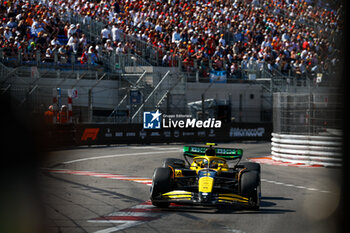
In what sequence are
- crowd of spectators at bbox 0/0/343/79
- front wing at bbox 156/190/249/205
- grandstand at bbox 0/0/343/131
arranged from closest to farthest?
front wing at bbox 156/190/249/205, grandstand at bbox 0/0/343/131, crowd of spectators at bbox 0/0/343/79

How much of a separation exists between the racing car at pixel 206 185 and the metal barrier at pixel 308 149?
735cm

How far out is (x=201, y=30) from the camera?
3119 centimetres

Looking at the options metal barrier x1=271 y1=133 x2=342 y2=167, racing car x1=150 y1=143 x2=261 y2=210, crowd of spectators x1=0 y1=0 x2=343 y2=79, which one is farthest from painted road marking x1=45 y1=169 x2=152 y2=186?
crowd of spectators x1=0 y1=0 x2=343 y2=79

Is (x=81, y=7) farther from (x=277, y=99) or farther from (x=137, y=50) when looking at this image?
(x=277, y=99)

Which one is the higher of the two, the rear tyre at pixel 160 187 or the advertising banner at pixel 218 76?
the advertising banner at pixel 218 76

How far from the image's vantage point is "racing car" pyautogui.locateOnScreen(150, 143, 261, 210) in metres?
9.49

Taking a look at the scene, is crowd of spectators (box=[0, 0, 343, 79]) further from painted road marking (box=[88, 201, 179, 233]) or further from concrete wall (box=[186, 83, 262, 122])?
painted road marking (box=[88, 201, 179, 233])

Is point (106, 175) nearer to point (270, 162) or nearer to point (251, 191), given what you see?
point (251, 191)

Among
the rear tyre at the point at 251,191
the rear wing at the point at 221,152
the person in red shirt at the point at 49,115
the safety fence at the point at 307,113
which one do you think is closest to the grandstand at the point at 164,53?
the person in red shirt at the point at 49,115

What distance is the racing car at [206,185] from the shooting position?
9492 millimetres

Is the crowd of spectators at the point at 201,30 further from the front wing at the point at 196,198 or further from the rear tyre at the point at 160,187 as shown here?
the front wing at the point at 196,198

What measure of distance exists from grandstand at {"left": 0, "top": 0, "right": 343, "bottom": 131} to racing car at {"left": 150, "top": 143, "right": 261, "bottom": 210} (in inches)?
443

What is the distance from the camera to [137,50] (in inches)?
1094

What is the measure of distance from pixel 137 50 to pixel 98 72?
121 inches
